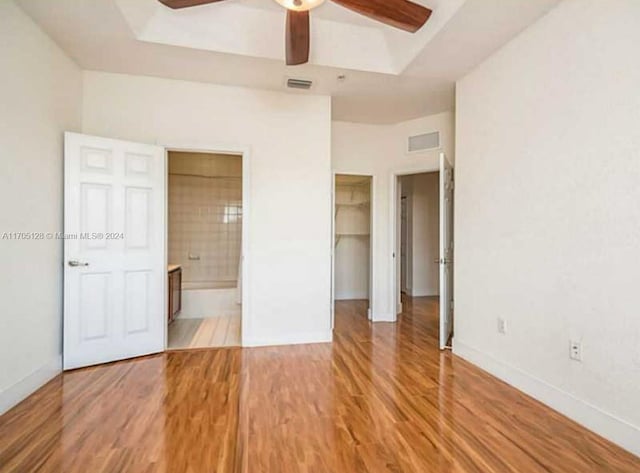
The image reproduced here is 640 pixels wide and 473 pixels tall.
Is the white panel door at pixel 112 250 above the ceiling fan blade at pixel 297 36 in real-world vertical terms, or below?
below

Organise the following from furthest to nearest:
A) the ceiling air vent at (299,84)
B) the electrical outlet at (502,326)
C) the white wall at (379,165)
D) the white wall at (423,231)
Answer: the white wall at (423,231) < the white wall at (379,165) < the ceiling air vent at (299,84) < the electrical outlet at (502,326)

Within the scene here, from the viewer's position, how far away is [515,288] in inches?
104

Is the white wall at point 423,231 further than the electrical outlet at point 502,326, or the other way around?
the white wall at point 423,231

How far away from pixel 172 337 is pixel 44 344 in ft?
4.22

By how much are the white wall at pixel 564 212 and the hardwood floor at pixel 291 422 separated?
9.8 inches

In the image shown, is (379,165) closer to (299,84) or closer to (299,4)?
(299,84)

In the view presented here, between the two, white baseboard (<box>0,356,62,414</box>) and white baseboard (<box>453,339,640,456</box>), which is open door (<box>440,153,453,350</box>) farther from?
white baseboard (<box>0,356,62,414</box>)

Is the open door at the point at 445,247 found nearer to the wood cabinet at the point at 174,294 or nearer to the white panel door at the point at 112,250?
the white panel door at the point at 112,250

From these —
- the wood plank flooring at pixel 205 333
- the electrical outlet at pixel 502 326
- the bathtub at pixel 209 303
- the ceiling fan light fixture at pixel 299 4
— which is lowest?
the wood plank flooring at pixel 205 333

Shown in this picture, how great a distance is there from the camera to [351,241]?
6.14 metres

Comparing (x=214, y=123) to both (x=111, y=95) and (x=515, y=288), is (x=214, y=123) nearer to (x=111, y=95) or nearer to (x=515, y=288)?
(x=111, y=95)

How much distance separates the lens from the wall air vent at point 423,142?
4.20m

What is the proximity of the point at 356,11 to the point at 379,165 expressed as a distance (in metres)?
2.64

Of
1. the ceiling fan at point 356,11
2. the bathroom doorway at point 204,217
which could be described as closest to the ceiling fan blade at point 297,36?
the ceiling fan at point 356,11
